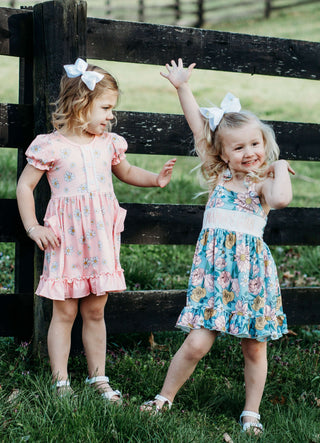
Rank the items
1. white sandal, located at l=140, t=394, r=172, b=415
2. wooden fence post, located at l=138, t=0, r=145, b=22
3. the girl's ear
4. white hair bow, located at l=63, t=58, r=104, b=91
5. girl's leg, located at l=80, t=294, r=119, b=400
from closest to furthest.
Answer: white sandal, located at l=140, t=394, r=172, b=415 < white hair bow, located at l=63, t=58, r=104, b=91 < the girl's ear < girl's leg, located at l=80, t=294, r=119, b=400 < wooden fence post, located at l=138, t=0, r=145, b=22

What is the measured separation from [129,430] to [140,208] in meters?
1.64

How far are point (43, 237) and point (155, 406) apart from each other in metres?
1.04

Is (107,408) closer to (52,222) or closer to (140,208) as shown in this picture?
(52,222)

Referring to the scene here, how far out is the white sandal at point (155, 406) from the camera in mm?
3002

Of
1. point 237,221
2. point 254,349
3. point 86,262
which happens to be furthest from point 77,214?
point 254,349

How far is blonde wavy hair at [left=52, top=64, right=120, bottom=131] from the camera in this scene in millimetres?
3281

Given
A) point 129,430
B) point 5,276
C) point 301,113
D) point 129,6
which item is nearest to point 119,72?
point 301,113

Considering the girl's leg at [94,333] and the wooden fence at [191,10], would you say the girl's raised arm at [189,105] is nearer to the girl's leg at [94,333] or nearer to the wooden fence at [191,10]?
the girl's leg at [94,333]

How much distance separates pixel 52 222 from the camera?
3.28 meters

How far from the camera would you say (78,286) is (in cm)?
331

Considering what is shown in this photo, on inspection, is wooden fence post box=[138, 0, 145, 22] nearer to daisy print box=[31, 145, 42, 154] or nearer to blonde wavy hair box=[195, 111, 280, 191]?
blonde wavy hair box=[195, 111, 280, 191]

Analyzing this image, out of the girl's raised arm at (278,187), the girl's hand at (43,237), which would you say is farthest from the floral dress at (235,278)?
the girl's hand at (43,237)

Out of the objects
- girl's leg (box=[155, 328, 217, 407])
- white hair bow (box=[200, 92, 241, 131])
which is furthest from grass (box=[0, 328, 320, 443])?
white hair bow (box=[200, 92, 241, 131])

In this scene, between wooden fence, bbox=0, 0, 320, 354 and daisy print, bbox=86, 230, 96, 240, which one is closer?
daisy print, bbox=86, 230, 96, 240
